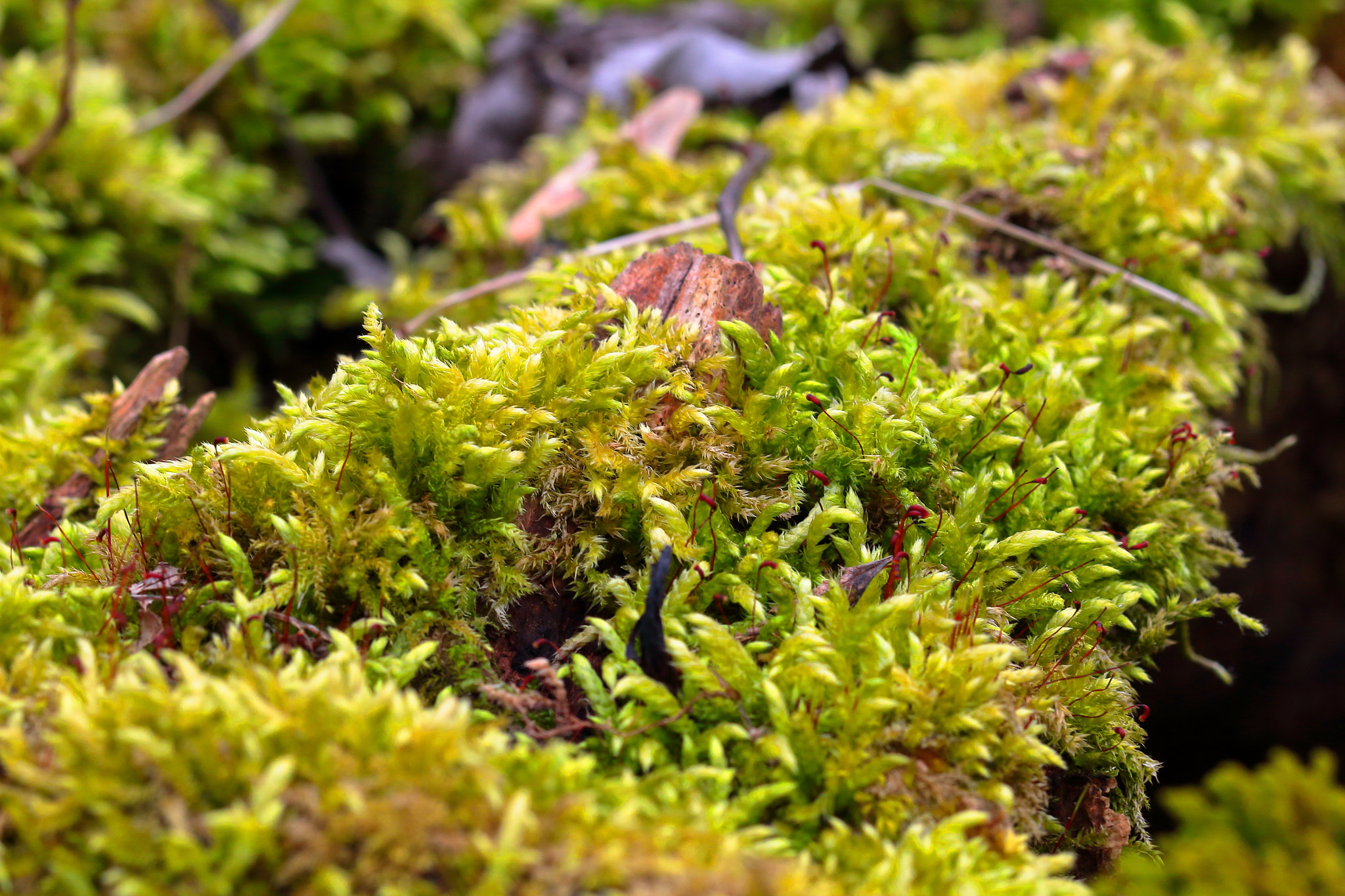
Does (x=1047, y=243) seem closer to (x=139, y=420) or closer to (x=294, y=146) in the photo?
(x=139, y=420)

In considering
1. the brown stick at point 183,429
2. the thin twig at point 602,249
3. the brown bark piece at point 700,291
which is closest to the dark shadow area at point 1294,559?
the thin twig at point 602,249

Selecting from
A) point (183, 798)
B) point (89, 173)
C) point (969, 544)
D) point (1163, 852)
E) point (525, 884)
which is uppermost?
point (89, 173)

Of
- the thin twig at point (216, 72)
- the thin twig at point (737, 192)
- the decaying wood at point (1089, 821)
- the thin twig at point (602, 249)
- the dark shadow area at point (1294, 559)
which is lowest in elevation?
the dark shadow area at point (1294, 559)

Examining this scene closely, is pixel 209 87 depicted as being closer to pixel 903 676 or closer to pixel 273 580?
pixel 273 580

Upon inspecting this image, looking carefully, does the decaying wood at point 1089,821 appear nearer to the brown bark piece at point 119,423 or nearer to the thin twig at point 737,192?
the thin twig at point 737,192

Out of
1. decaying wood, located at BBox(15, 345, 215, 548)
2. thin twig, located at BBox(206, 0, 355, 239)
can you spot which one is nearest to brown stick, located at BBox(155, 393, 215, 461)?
decaying wood, located at BBox(15, 345, 215, 548)

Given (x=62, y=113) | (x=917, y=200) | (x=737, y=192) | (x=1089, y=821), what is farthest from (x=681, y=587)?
(x=62, y=113)

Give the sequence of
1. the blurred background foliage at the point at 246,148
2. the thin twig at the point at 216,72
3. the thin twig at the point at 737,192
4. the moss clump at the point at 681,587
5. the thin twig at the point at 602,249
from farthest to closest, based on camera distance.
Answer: the thin twig at the point at 216,72
the blurred background foliage at the point at 246,148
the thin twig at the point at 602,249
the thin twig at the point at 737,192
the moss clump at the point at 681,587

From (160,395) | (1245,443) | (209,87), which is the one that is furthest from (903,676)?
(209,87)
